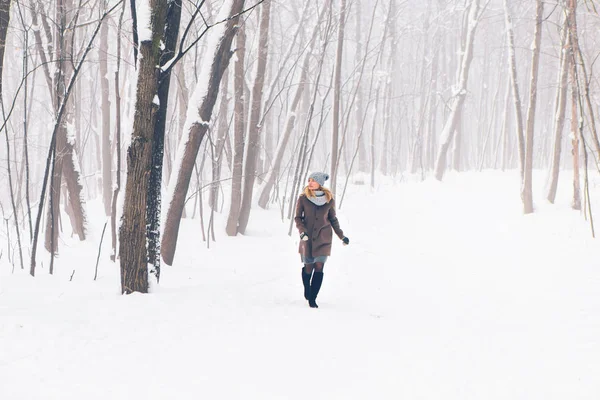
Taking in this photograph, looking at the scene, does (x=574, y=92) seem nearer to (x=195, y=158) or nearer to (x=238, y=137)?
(x=195, y=158)

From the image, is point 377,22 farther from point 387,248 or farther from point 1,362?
point 1,362

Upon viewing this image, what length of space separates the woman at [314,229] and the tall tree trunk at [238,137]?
19.4ft

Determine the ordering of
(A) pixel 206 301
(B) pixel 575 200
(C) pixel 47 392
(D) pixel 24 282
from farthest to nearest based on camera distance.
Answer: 1. (B) pixel 575 200
2. (D) pixel 24 282
3. (A) pixel 206 301
4. (C) pixel 47 392

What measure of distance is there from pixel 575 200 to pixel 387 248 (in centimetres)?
562

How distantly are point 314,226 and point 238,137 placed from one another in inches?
263

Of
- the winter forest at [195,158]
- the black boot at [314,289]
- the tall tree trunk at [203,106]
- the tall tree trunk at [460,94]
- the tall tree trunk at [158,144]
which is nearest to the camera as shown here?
the winter forest at [195,158]

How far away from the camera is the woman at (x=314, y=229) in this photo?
6.16 meters

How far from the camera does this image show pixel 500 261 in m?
10.3

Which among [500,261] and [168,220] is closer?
[168,220]

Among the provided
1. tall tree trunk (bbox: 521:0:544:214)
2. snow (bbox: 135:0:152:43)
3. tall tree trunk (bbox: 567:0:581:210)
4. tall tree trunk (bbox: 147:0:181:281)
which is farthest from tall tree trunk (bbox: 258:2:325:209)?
snow (bbox: 135:0:152:43)

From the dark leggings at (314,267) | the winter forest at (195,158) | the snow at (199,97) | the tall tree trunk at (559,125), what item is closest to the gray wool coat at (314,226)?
the dark leggings at (314,267)

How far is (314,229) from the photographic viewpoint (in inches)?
244

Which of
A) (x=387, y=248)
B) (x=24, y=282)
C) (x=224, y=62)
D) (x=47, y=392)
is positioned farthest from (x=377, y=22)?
(x=47, y=392)

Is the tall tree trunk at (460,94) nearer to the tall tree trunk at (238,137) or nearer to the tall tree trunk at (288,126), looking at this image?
the tall tree trunk at (288,126)
